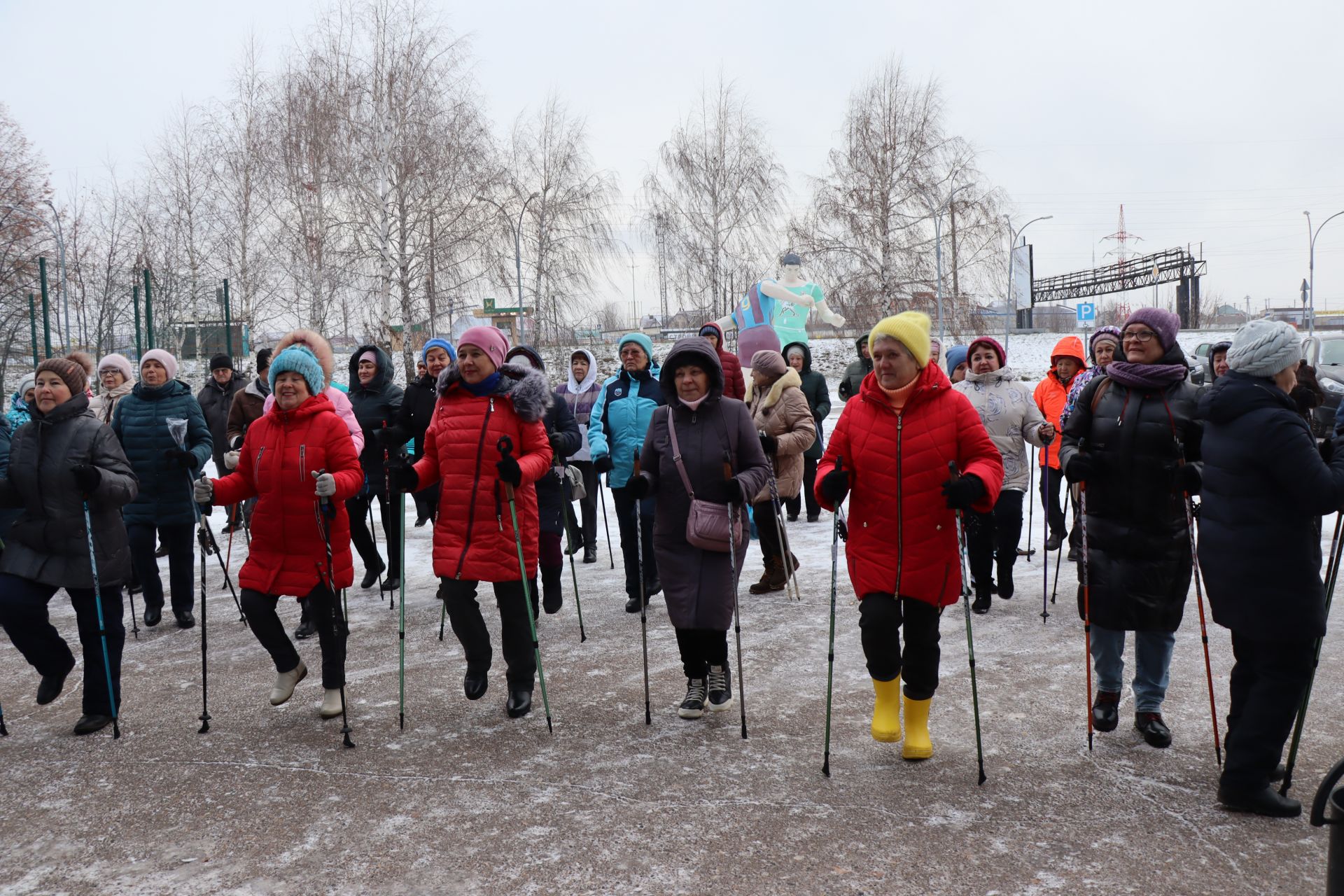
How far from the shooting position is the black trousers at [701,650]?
4.76m

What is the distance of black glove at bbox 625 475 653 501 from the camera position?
15.4ft

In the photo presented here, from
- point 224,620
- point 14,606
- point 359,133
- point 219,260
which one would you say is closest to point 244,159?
point 219,260

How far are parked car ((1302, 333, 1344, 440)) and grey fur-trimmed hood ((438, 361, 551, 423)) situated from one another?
481 inches

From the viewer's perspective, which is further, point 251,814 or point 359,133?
point 359,133

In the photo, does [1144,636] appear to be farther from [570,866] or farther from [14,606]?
[14,606]

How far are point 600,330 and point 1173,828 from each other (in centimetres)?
3118

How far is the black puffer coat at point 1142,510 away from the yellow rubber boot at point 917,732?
2.96 feet

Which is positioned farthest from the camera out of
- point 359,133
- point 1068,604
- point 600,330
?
point 600,330

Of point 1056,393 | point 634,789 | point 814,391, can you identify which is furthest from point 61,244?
point 634,789

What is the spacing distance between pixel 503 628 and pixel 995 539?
12.3 feet

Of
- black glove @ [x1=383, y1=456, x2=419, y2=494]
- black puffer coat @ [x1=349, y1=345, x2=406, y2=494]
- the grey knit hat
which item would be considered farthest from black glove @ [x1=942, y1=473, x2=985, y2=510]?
black puffer coat @ [x1=349, y1=345, x2=406, y2=494]

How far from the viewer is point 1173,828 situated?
3.41 m

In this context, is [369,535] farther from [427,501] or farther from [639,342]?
[639,342]

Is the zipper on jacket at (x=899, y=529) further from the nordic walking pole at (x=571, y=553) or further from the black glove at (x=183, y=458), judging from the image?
the black glove at (x=183, y=458)
